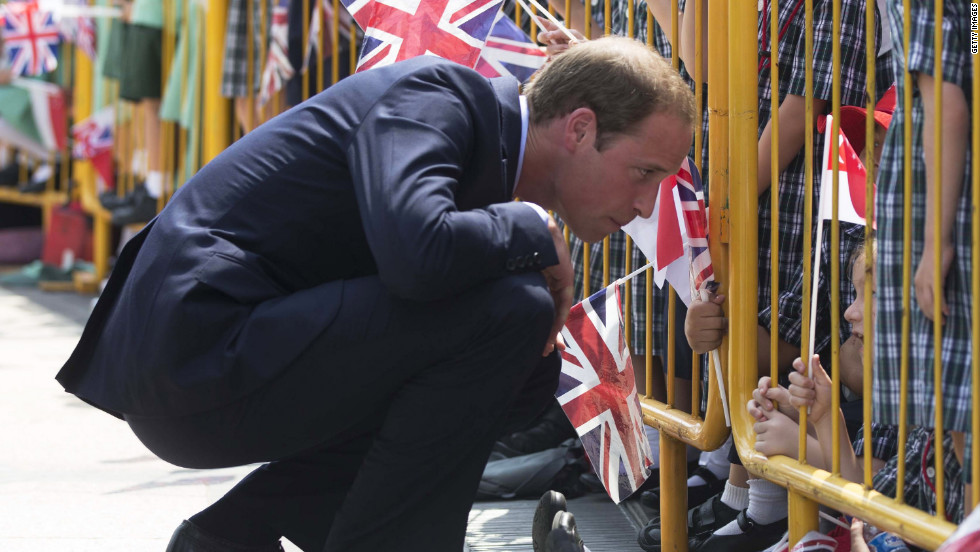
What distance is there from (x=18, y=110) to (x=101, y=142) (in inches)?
57.3

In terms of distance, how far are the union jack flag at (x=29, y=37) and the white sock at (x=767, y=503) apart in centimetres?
656

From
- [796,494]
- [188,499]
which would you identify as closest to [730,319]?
[796,494]

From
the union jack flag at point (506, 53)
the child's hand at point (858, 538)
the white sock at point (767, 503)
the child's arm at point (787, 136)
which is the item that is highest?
the union jack flag at point (506, 53)

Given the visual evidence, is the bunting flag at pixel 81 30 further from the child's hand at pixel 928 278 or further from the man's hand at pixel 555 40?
the child's hand at pixel 928 278

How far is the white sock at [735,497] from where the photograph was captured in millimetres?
2611

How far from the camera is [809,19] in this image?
213cm

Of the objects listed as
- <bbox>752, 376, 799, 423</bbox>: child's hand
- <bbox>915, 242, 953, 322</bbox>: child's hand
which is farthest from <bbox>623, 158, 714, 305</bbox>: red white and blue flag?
<bbox>915, 242, 953, 322</bbox>: child's hand

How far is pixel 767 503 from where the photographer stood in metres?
2.46

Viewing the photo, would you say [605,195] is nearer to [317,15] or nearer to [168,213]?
[168,213]

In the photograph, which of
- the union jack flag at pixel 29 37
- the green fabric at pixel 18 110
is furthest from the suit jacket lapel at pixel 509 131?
the green fabric at pixel 18 110

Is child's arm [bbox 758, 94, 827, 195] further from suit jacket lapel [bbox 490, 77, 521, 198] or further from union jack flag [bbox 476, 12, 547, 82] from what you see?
union jack flag [bbox 476, 12, 547, 82]

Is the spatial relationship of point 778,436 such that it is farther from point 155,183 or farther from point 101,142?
point 101,142

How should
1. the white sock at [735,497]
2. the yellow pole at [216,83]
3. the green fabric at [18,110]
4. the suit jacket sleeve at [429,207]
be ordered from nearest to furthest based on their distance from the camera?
the suit jacket sleeve at [429,207], the white sock at [735,497], the yellow pole at [216,83], the green fabric at [18,110]

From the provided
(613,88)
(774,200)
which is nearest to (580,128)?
(613,88)
